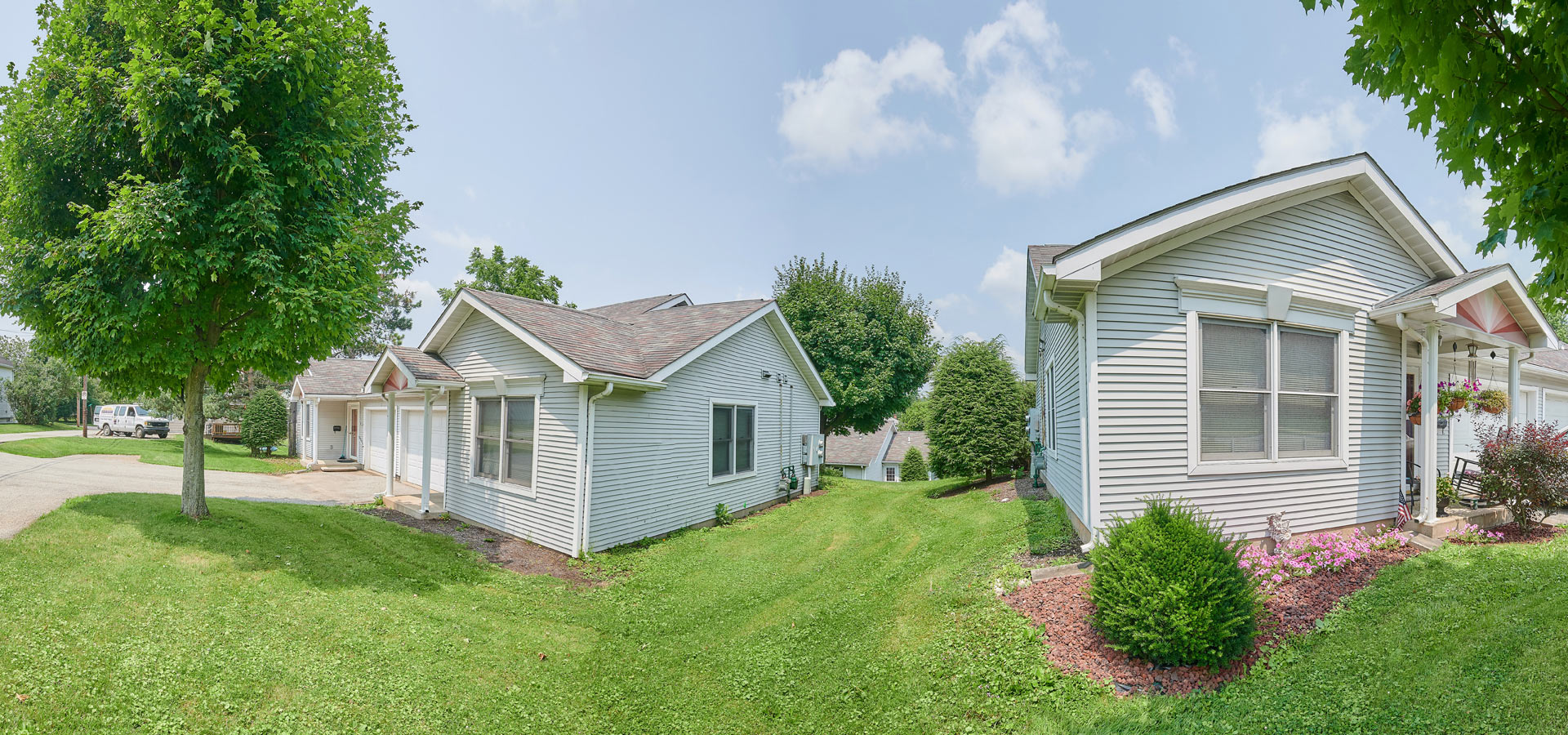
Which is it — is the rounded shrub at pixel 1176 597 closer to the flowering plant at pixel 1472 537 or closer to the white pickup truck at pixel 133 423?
the flowering plant at pixel 1472 537

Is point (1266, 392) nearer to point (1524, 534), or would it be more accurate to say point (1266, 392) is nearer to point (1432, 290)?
point (1432, 290)

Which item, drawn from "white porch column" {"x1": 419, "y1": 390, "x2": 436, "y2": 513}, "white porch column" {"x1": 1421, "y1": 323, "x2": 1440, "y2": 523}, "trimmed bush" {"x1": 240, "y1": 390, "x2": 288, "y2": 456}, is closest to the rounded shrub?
"white porch column" {"x1": 1421, "y1": 323, "x2": 1440, "y2": 523}

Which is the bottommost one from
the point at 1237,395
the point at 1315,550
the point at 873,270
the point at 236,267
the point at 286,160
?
the point at 1315,550

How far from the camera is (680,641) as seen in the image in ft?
22.4

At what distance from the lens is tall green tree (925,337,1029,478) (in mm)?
16484

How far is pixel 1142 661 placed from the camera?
16.5 feet

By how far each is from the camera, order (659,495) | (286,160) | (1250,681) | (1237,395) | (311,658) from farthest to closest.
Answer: (659,495)
(286,160)
(1237,395)
(311,658)
(1250,681)

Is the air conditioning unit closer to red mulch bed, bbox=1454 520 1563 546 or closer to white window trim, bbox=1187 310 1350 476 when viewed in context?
white window trim, bbox=1187 310 1350 476

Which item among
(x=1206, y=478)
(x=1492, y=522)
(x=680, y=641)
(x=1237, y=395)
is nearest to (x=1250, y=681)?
(x=1206, y=478)

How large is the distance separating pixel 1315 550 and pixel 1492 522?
140 inches

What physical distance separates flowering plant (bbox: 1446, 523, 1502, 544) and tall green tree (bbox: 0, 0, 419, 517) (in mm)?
13929

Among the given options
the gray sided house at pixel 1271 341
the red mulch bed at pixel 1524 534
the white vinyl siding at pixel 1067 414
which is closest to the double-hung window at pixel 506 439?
the white vinyl siding at pixel 1067 414

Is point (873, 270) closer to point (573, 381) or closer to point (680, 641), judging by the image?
point (573, 381)

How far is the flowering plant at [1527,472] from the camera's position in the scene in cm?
757
